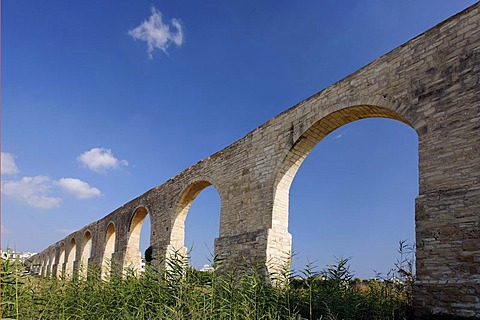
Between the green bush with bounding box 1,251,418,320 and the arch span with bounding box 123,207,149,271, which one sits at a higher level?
the arch span with bounding box 123,207,149,271

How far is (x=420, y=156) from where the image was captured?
6.73m

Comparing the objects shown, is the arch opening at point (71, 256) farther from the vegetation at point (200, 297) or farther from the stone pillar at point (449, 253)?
the stone pillar at point (449, 253)

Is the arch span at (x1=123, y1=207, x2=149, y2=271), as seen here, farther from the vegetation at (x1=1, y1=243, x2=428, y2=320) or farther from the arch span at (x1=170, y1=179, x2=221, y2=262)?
the vegetation at (x1=1, y1=243, x2=428, y2=320)

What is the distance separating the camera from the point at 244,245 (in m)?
9.99

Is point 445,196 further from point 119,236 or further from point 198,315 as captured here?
point 119,236

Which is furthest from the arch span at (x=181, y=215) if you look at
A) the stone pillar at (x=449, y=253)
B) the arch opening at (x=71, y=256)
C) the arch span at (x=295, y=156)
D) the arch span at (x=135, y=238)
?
the arch opening at (x=71, y=256)

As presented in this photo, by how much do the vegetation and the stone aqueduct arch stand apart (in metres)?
0.83

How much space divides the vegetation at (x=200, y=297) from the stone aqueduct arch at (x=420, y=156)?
828 mm

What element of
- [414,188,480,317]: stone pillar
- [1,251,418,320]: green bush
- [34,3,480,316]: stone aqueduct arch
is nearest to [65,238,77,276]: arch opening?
[34,3,480,316]: stone aqueduct arch

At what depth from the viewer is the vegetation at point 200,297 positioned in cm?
518

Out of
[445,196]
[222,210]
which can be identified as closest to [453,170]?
[445,196]

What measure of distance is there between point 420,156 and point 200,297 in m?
4.33


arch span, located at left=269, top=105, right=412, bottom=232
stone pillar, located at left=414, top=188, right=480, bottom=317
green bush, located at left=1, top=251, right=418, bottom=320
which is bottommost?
green bush, located at left=1, top=251, right=418, bottom=320

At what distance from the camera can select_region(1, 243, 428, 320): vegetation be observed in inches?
204
